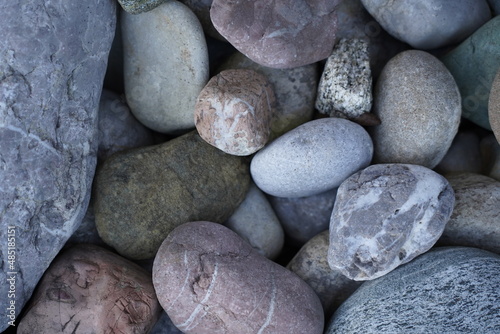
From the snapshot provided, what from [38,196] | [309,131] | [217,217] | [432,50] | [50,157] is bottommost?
[217,217]

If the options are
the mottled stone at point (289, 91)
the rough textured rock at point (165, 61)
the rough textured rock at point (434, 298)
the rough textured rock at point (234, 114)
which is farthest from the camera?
the mottled stone at point (289, 91)

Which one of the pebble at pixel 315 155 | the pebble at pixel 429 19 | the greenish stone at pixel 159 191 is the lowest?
the greenish stone at pixel 159 191

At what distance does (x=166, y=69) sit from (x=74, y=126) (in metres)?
0.50

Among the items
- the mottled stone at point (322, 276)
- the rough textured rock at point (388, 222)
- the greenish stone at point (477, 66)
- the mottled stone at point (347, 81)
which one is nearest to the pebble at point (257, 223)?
the mottled stone at point (322, 276)

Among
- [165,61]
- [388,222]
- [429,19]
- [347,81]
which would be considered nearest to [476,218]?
[388,222]

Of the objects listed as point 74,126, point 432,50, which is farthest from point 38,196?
point 432,50

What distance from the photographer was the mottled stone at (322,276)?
222 cm

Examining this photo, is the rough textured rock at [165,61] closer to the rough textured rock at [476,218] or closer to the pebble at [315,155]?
the pebble at [315,155]

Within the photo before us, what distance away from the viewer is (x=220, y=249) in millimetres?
2041

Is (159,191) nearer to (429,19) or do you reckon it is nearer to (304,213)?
(304,213)

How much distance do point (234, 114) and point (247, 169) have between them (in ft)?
1.22

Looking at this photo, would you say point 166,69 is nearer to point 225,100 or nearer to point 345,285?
point 225,100

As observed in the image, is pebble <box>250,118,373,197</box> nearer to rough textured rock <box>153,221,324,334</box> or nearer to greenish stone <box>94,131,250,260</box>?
greenish stone <box>94,131,250,260</box>

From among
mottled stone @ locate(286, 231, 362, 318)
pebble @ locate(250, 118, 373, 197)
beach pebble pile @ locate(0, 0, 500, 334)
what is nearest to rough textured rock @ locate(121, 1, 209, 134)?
beach pebble pile @ locate(0, 0, 500, 334)
